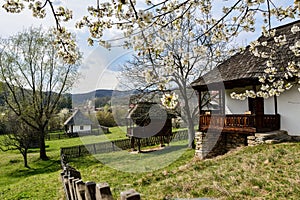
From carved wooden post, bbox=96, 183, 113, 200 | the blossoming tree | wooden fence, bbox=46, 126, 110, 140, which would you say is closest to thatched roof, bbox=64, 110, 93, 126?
wooden fence, bbox=46, 126, 110, 140

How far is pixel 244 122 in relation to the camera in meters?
10.6

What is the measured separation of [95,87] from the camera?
12.1 m

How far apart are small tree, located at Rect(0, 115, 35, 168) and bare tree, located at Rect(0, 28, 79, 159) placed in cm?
47

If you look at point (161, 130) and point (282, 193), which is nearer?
point (282, 193)

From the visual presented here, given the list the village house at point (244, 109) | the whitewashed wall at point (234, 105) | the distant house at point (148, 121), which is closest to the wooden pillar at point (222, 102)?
the village house at point (244, 109)

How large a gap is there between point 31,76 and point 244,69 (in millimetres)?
16068

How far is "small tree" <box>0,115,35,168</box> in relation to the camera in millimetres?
17777

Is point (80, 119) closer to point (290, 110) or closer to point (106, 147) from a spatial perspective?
point (106, 147)

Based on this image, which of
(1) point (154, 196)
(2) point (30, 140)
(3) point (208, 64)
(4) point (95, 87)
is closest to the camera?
(1) point (154, 196)

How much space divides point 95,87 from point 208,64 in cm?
722

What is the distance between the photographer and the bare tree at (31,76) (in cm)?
1922

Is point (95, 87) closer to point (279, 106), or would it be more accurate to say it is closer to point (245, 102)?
point (245, 102)

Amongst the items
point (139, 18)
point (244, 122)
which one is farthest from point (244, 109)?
point (139, 18)

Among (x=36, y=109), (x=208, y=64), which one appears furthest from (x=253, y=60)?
(x=36, y=109)
